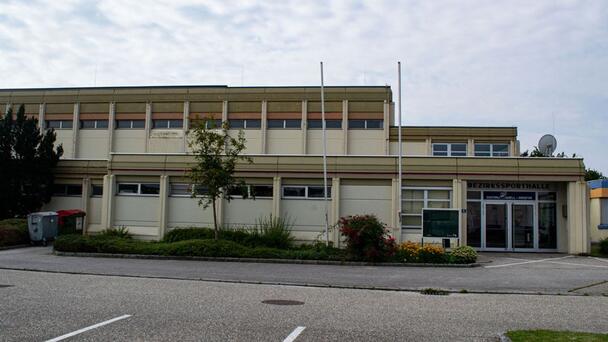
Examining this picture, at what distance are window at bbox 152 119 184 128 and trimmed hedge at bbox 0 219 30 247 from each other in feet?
49.5

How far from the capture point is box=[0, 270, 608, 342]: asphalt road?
7.95 metres

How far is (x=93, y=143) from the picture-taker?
130ft

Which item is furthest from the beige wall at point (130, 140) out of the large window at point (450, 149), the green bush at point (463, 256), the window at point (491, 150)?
the green bush at point (463, 256)

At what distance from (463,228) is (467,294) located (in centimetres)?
1111

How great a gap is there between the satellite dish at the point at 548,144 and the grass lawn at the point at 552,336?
20.9m

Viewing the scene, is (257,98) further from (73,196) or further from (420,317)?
(420,317)

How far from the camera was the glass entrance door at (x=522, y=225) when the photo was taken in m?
24.4

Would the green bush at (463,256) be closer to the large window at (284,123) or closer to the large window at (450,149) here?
the large window at (450,149)

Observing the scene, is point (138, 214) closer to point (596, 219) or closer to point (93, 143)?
point (93, 143)

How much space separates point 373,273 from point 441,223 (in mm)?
5324

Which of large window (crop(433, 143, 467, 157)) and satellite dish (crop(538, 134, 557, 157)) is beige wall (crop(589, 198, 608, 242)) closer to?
large window (crop(433, 143, 467, 157))

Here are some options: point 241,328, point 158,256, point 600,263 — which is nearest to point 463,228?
point 600,263

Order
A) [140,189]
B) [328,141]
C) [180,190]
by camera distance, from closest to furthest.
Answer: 1. [180,190]
2. [140,189]
3. [328,141]

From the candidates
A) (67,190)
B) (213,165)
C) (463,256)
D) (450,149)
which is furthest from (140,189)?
(450,149)
